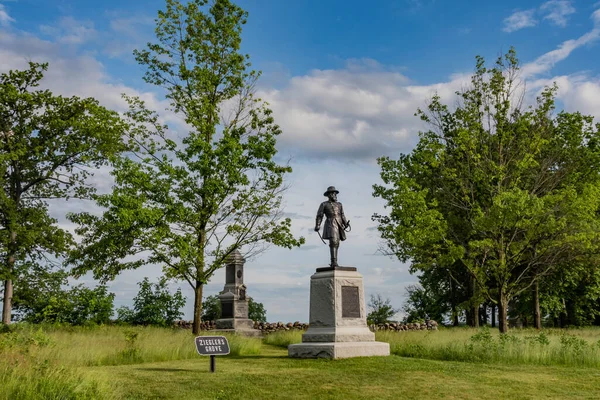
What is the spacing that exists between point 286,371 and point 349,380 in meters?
1.66

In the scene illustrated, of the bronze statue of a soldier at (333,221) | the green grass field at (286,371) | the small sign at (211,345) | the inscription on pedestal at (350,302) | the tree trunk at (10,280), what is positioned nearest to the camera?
the green grass field at (286,371)

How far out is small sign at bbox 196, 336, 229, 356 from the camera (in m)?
11.3

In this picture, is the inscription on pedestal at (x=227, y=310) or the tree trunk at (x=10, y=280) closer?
A: the tree trunk at (x=10, y=280)

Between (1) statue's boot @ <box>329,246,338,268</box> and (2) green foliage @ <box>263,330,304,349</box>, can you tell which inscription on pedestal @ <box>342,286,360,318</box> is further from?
(2) green foliage @ <box>263,330,304,349</box>

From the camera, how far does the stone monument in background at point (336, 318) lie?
14.1 metres

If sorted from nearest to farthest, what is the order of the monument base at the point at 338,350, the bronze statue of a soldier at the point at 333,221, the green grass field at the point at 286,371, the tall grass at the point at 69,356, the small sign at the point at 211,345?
the tall grass at the point at 69,356, the green grass field at the point at 286,371, the small sign at the point at 211,345, the monument base at the point at 338,350, the bronze statue of a soldier at the point at 333,221

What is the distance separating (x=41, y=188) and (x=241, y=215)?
1247cm

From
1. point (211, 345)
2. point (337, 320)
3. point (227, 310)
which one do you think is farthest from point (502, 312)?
point (211, 345)

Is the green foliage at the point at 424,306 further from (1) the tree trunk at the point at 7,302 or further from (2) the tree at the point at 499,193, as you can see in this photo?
(1) the tree trunk at the point at 7,302

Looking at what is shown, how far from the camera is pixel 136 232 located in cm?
1931

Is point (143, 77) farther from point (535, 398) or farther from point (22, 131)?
point (535, 398)

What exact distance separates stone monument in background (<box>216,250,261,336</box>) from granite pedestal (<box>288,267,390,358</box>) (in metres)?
13.7

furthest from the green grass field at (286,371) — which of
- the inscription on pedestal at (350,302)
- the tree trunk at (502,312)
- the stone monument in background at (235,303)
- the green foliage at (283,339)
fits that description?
the stone monument in background at (235,303)

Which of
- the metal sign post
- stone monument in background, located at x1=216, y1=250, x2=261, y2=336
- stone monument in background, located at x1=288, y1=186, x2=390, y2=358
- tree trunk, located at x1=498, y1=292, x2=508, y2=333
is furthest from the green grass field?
stone monument in background, located at x1=216, y1=250, x2=261, y2=336
